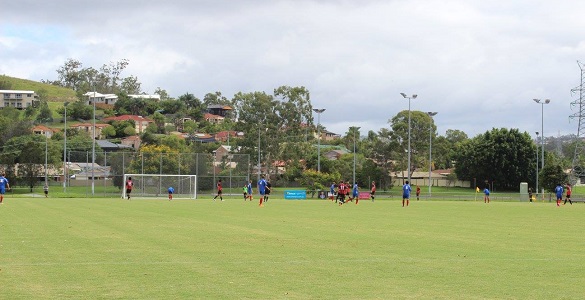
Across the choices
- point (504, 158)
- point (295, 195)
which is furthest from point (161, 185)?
point (504, 158)

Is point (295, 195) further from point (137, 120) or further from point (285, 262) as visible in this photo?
point (137, 120)

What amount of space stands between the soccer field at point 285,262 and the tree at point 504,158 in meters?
94.1

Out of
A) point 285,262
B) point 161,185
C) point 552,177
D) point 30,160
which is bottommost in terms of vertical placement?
point 285,262

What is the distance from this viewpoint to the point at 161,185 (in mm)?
71625

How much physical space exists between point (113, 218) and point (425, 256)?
16.3 meters

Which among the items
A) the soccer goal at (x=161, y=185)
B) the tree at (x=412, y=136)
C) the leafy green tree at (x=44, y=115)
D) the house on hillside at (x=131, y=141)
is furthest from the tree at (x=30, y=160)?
the leafy green tree at (x=44, y=115)

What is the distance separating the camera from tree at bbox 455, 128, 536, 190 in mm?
117000

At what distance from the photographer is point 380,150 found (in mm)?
117625

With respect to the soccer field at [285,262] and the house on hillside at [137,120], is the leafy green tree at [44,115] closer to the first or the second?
the house on hillside at [137,120]

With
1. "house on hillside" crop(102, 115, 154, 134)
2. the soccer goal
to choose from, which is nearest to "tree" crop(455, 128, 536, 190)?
the soccer goal

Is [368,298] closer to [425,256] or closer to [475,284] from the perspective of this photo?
[475,284]

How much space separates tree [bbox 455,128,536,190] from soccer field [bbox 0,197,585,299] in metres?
94.1

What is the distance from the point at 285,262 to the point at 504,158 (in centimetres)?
10569

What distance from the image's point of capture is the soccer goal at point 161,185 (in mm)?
70312
